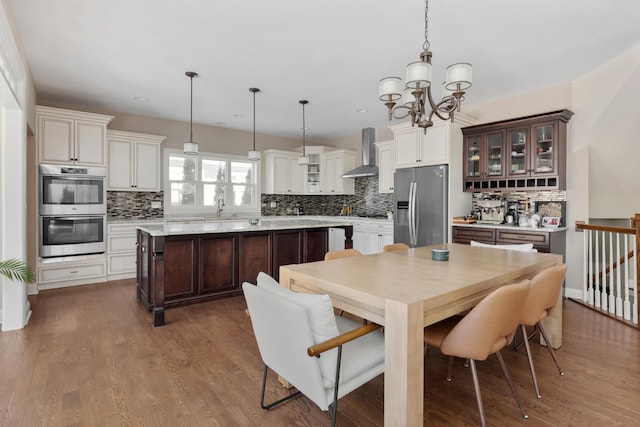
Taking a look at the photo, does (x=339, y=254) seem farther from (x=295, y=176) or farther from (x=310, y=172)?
(x=310, y=172)

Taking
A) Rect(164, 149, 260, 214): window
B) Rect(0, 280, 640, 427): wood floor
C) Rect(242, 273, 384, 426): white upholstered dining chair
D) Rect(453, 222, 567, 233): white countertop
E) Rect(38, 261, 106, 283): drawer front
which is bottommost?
Rect(0, 280, 640, 427): wood floor

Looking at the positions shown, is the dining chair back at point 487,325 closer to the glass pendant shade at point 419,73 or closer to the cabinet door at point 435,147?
the glass pendant shade at point 419,73

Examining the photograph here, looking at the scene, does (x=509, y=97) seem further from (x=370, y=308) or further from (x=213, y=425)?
(x=213, y=425)

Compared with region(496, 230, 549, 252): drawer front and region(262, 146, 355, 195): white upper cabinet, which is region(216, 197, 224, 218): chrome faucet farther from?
region(496, 230, 549, 252): drawer front

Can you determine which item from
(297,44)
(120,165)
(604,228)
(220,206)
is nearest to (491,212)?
(604,228)

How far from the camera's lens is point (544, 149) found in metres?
4.38

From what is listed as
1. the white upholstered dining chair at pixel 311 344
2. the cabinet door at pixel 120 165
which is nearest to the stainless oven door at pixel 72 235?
the cabinet door at pixel 120 165

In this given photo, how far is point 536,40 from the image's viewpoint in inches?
125

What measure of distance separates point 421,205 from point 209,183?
3996 millimetres

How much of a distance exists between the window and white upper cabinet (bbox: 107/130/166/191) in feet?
1.33

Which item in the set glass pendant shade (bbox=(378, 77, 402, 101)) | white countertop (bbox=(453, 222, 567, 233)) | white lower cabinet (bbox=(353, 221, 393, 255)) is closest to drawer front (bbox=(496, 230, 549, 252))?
white countertop (bbox=(453, 222, 567, 233))

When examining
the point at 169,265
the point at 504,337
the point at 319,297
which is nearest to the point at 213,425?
the point at 319,297

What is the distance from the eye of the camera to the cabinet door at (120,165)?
209 inches

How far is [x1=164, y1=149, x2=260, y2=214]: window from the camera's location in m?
6.24
